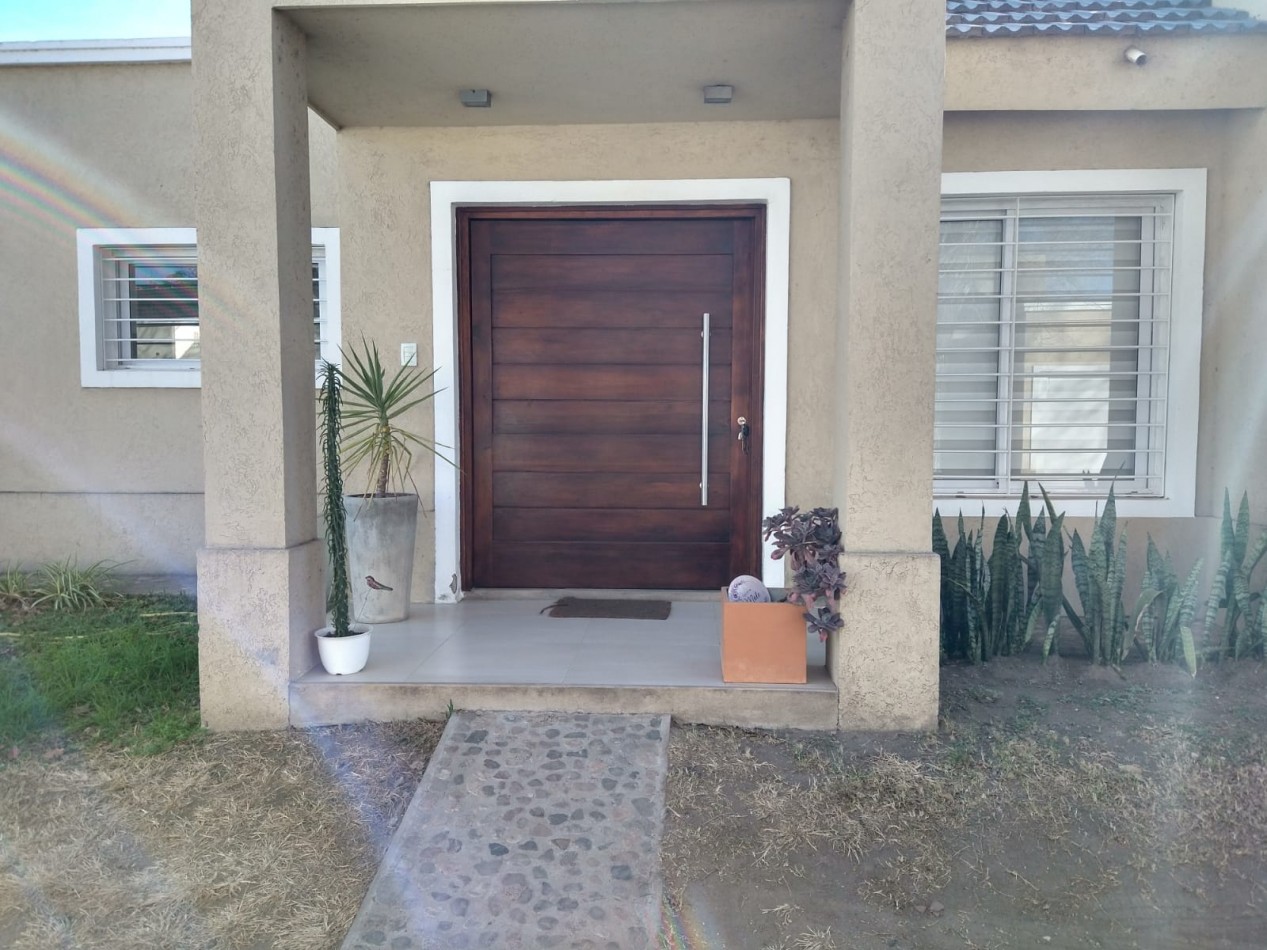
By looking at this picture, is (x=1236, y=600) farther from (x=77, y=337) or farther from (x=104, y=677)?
(x=77, y=337)

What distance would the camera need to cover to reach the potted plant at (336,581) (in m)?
3.83

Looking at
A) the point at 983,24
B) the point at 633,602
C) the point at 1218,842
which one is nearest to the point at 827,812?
the point at 1218,842

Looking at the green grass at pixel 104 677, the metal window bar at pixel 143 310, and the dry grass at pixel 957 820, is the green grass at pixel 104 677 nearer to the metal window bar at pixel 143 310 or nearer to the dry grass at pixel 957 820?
the metal window bar at pixel 143 310

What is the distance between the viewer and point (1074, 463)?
5.54m

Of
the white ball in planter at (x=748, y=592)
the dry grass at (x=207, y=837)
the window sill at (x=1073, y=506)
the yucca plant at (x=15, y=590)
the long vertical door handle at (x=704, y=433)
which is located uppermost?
the long vertical door handle at (x=704, y=433)

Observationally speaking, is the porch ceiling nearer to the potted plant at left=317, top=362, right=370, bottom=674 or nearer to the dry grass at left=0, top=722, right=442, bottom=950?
the potted plant at left=317, top=362, right=370, bottom=674

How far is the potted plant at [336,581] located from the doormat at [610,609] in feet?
4.21

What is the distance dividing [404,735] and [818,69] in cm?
352

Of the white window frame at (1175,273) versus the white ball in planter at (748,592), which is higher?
the white window frame at (1175,273)

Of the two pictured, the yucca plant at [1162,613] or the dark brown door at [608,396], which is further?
the dark brown door at [608,396]

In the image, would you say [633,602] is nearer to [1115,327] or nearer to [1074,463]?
[1074,463]

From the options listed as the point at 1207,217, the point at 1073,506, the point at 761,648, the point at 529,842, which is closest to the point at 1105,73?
the point at 1207,217

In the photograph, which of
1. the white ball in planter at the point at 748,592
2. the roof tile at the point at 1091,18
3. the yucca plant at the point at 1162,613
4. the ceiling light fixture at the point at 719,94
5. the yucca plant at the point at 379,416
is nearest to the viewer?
the white ball in planter at the point at 748,592

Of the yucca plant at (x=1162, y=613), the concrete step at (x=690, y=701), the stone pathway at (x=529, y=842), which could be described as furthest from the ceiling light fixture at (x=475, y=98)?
the yucca plant at (x=1162, y=613)
